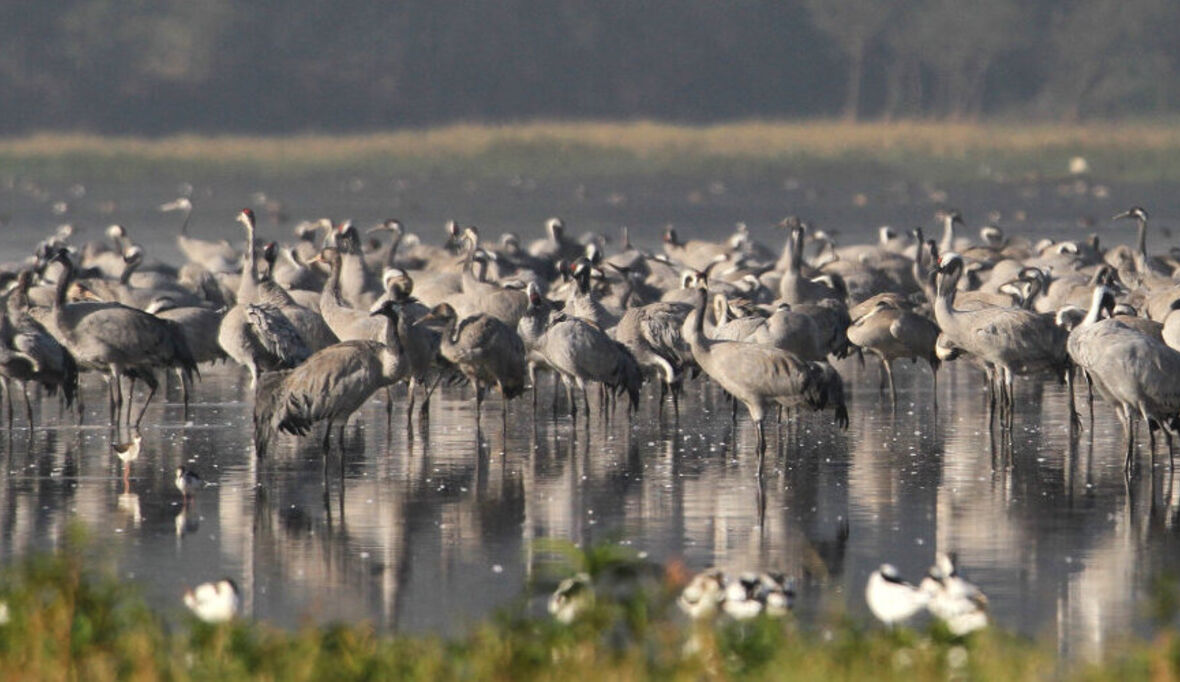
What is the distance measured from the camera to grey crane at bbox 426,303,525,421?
16.3 metres

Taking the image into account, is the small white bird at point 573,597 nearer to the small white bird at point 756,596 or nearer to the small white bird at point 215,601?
the small white bird at point 756,596

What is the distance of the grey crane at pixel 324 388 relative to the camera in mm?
13727

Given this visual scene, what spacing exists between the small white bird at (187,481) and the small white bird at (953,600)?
4892 mm

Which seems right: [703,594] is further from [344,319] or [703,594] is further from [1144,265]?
[1144,265]

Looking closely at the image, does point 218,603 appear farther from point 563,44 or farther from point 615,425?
point 563,44

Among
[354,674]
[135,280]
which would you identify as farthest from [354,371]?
[135,280]

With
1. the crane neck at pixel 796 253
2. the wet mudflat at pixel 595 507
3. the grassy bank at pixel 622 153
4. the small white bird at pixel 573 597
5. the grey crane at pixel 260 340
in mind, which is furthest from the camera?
the grassy bank at pixel 622 153

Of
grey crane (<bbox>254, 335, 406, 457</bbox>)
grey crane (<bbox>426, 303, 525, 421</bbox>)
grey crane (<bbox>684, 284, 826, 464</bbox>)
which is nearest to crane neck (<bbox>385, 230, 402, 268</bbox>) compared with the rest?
grey crane (<bbox>426, 303, 525, 421</bbox>)

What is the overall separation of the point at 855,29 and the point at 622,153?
72.2 feet

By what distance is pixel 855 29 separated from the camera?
89062 millimetres

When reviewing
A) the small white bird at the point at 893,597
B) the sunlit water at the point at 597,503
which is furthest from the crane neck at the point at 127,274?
the small white bird at the point at 893,597

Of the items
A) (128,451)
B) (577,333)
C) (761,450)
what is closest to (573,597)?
(761,450)

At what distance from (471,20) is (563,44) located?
385cm

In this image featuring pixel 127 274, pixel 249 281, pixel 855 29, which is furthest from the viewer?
pixel 855 29
